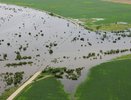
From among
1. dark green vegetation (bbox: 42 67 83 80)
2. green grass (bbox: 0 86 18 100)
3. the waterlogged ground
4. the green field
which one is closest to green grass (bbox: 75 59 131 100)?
the waterlogged ground

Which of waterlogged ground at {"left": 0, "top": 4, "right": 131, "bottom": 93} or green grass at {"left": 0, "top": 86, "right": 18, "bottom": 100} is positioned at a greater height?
waterlogged ground at {"left": 0, "top": 4, "right": 131, "bottom": 93}

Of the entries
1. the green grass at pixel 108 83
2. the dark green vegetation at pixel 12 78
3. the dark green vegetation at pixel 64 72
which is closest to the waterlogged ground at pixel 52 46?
the dark green vegetation at pixel 12 78

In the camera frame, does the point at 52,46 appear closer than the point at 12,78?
No

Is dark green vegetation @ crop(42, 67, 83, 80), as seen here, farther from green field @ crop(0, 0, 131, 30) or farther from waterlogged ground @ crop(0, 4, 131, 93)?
green field @ crop(0, 0, 131, 30)

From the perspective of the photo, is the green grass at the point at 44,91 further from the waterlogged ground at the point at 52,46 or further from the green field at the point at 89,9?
the green field at the point at 89,9

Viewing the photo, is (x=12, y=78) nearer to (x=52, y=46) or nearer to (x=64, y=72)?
(x=64, y=72)

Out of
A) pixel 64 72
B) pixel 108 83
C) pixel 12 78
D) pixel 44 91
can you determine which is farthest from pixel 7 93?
pixel 108 83
